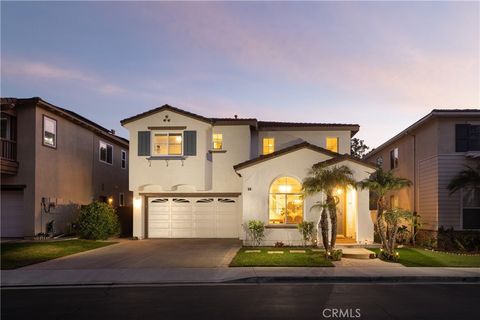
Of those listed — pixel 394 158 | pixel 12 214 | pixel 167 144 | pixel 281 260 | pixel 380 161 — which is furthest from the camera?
pixel 380 161

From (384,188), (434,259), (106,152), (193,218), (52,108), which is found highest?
(52,108)

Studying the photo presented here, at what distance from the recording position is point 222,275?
43.2 feet

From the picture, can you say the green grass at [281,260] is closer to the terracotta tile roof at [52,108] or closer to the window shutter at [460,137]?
the window shutter at [460,137]

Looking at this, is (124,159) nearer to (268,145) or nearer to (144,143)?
(144,143)

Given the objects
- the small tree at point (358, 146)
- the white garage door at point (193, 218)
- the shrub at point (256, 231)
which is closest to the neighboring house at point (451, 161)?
the shrub at point (256, 231)

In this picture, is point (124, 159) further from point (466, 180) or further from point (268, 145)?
point (466, 180)

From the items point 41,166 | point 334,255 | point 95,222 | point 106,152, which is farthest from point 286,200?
point 106,152

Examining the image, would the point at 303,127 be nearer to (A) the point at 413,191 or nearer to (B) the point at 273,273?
(A) the point at 413,191

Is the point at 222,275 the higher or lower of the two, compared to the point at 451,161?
lower

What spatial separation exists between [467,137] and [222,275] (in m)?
13.7

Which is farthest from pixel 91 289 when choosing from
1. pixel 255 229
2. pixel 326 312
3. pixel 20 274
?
pixel 255 229

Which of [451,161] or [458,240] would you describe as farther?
[451,161]

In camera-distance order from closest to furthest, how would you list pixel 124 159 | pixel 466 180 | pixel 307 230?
1. pixel 466 180
2. pixel 307 230
3. pixel 124 159

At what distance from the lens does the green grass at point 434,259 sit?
1529 cm
